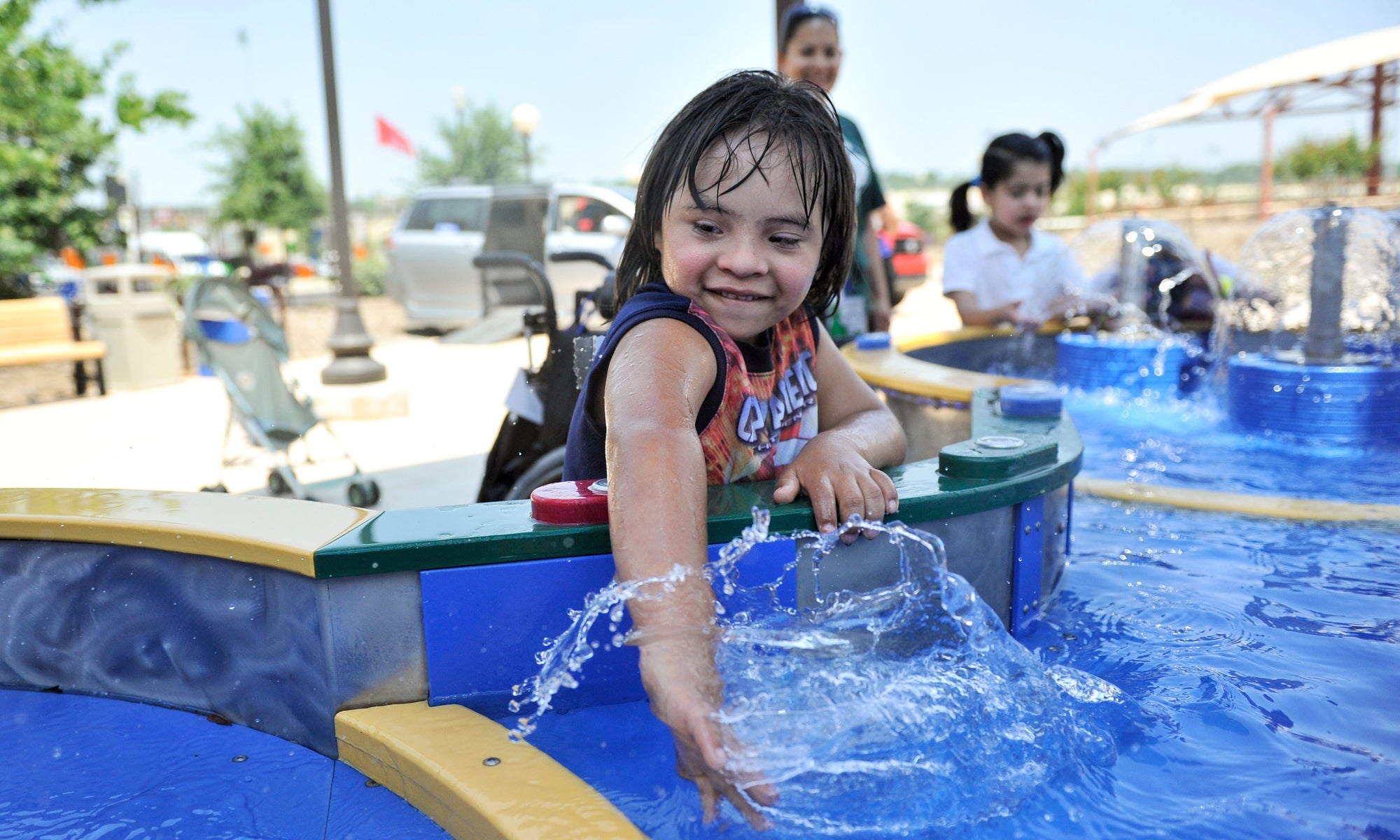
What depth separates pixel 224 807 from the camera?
49.0 inches

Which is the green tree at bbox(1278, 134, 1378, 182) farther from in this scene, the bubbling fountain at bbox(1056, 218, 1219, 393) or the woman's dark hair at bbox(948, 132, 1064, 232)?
the woman's dark hair at bbox(948, 132, 1064, 232)

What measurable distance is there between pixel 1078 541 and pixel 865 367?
1292 millimetres

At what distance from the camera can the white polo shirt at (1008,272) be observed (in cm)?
482

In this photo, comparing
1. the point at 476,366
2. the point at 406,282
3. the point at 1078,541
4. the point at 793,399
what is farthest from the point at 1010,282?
the point at 406,282

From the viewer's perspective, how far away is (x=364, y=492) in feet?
14.5

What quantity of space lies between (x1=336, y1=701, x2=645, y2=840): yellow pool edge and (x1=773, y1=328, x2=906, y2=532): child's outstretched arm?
21.1 inches

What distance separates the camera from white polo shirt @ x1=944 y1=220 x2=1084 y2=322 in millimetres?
4820

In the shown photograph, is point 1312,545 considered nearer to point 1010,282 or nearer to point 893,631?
point 893,631

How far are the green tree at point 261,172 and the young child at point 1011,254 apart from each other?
29444mm

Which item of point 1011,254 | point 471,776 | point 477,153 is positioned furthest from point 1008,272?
point 477,153

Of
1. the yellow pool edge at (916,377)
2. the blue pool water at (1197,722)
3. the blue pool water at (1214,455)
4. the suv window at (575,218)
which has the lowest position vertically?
the blue pool water at (1214,455)

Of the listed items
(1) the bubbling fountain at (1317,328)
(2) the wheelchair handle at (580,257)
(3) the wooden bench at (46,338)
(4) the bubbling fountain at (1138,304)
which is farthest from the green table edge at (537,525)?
(3) the wooden bench at (46,338)

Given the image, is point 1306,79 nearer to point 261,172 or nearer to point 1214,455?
point 1214,455

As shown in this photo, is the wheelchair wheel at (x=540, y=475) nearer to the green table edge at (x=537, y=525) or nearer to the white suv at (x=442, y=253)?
the green table edge at (x=537, y=525)
